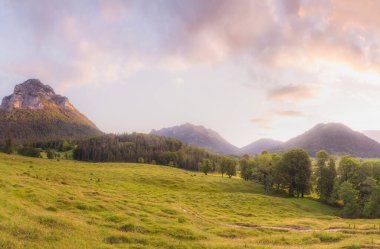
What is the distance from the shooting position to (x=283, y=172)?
308 ft

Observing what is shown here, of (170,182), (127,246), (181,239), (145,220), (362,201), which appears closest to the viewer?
(127,246)

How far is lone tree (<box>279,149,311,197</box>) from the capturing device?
91.6 metres

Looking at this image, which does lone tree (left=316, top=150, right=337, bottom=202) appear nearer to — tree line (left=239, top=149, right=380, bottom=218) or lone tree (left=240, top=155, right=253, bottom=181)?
tree line (left=239, top=149, right=380, bottom=218)

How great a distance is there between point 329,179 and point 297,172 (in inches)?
418

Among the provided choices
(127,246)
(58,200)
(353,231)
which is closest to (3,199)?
(58,200)

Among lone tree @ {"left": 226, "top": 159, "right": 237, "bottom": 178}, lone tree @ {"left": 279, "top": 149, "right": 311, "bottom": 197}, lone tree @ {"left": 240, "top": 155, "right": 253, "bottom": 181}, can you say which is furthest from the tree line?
lone tree @ {"left": 226, "top": 159, "right": 237, "bottom": 178}

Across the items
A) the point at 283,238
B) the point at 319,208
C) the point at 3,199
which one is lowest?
the point at 319,208

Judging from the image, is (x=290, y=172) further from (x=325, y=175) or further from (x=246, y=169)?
(x=246, y=169)

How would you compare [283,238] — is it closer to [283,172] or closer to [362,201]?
[362,201]

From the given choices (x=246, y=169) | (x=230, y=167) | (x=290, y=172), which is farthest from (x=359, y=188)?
(x=230, y=167)

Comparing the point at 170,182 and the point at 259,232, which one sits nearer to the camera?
the point at 259,232

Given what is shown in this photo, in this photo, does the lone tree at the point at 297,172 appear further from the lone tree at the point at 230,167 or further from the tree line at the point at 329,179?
the lone tree at the point at 230,167

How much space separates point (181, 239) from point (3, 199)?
19816 millimetres

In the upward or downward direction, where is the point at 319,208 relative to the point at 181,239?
downward
